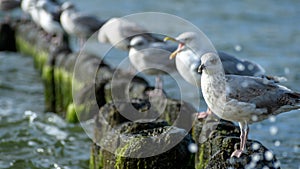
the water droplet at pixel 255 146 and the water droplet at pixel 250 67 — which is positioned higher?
the water droplet at pixel 250 67

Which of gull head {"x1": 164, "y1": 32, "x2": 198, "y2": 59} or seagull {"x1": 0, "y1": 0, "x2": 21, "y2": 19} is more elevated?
gull head {"x1": 164, "y1": 32, "x2": 198, "y2": 59}

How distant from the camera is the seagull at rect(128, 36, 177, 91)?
748 centimetres

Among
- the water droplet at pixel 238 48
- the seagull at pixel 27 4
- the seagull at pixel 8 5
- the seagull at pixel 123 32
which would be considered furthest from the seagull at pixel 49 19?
the water droplet at pixel 238 48

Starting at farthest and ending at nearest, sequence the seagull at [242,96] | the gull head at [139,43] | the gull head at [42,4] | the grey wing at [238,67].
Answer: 1. the gull head at [42,4]
2. the gull head at [139,43]
3. the grey wing at [238,67]
4. the seagull at [242,96]

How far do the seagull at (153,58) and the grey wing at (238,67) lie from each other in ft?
3.05

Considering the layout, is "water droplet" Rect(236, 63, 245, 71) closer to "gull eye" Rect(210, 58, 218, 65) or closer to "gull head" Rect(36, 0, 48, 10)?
"gull eye" Rect(210, 58, 218, 65)

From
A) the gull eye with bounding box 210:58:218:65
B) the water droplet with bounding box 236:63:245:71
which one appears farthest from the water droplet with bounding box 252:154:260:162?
the water droplet with bounding box 236:63:245:71

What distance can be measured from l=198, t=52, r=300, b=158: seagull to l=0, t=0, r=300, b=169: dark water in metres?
1.90

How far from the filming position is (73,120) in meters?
8.12

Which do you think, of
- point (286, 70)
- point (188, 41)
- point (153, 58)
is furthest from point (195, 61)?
point (286, 70)

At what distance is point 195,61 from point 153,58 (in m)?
0.97

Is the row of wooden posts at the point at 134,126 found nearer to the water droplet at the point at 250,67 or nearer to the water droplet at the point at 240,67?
the water droplet at the point at 240,67

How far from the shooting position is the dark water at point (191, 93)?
23.1 ft

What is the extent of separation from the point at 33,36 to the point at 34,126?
440 cm
